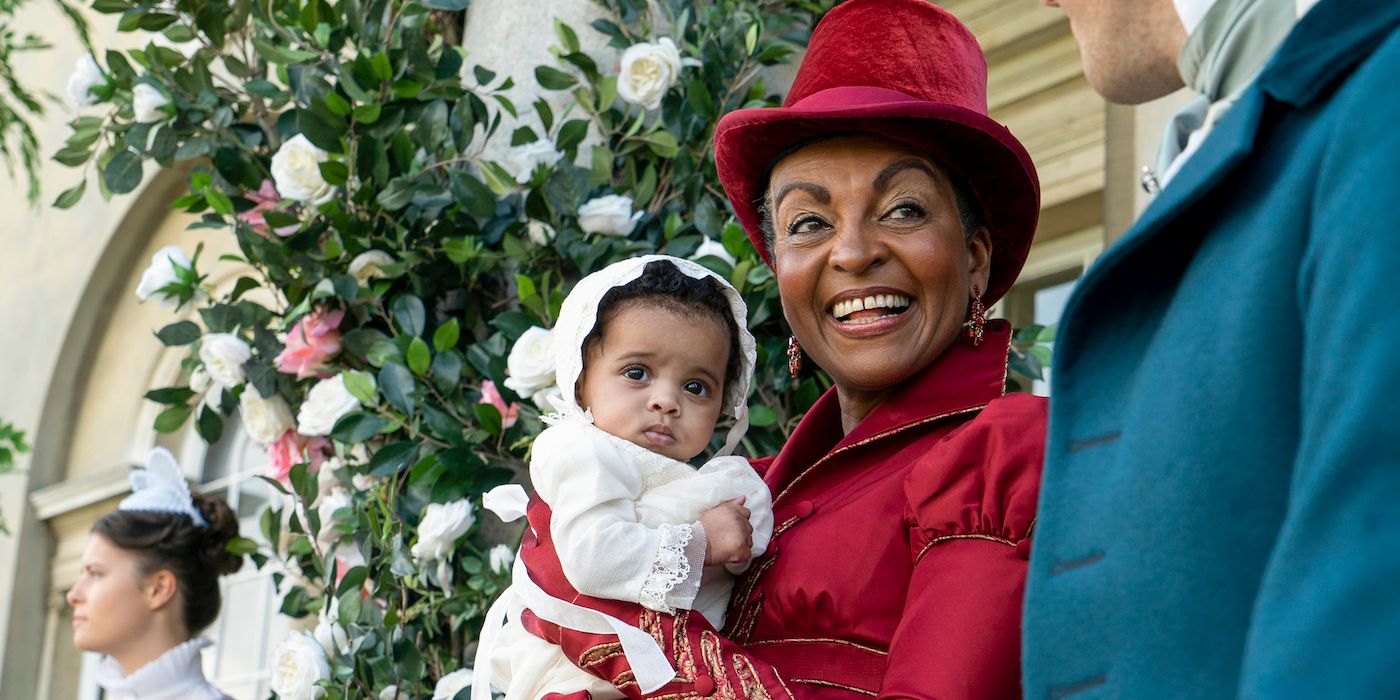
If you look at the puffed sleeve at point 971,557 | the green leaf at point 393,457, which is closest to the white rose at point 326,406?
the green leaf at point 393,457

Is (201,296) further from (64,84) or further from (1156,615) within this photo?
(64,84)

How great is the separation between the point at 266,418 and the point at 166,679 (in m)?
1.29

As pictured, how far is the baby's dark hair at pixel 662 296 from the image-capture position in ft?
8.32

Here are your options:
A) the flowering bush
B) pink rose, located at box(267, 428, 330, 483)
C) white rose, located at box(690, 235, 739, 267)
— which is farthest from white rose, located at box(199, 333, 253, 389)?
white rose, located at box(690, 235, 739, 267)

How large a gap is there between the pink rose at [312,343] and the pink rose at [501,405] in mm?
436

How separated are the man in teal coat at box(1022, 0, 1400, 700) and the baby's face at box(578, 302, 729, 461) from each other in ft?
3.23

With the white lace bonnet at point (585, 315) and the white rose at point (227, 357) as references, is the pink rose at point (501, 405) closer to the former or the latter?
the white rose at point (227, 357)

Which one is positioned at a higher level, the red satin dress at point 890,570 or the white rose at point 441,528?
the red satin dress at point 890,570

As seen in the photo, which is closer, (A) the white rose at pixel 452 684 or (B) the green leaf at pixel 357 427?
(A) the white rose at pixel 452 684

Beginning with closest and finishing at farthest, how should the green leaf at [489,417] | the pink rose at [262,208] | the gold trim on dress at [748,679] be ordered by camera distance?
1. the gold trim on dress at [748,679]
2. the green leaf at [489,417]
3. the pink rose at [262,208]

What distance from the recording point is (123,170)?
13.7 feet

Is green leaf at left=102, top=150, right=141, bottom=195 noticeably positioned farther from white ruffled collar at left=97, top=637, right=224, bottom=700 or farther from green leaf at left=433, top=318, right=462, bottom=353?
white ruffled collar at left=97, top=637, right=224, bottom=700

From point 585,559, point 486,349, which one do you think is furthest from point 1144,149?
point 585,559

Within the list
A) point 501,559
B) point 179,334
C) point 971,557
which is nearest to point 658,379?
point 971,557
